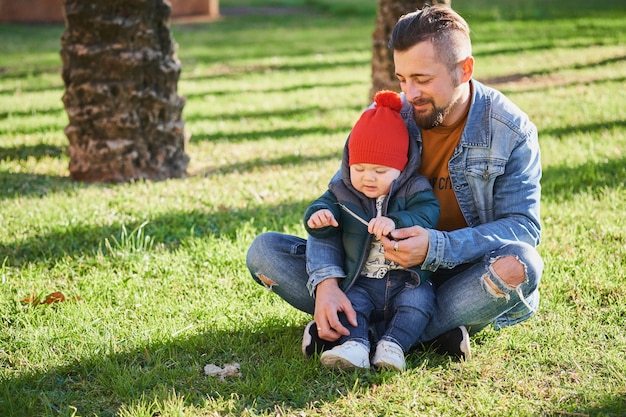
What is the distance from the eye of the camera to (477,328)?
3512 millimetres

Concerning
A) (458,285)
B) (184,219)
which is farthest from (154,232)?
(458,285)

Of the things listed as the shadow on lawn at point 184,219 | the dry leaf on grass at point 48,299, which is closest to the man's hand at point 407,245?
the dry leaf on grass at point 48,299

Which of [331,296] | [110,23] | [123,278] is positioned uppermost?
[110,23]

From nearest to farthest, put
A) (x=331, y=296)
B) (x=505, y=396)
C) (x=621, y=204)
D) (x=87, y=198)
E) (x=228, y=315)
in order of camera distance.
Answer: (x=505, y=396) < (x=331, y=296) < (x=228, y=315) < (x=621, y=204) < (x=87, y=198)

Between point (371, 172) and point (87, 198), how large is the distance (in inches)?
125

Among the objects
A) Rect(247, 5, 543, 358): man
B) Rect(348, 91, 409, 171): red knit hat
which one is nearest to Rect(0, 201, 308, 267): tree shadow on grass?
Rect(247, 5, 543, 358): man

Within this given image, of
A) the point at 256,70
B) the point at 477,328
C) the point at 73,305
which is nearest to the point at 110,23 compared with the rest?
the point at 73,305

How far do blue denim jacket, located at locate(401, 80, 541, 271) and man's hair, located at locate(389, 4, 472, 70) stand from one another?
27 centimetres

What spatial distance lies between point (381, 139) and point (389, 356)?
95 centimetres

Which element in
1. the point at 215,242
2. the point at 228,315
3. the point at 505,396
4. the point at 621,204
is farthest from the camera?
the point at 621,204

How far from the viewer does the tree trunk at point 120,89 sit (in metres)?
6.15

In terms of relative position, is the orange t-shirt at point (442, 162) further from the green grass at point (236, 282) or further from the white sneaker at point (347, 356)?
the white sneaker at point (347, 356)

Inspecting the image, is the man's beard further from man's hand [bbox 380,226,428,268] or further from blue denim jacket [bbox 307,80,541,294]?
man's hand [bbox 380,226,428,268]

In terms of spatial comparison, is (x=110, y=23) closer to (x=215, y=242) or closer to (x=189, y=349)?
(x=215, y=242)
